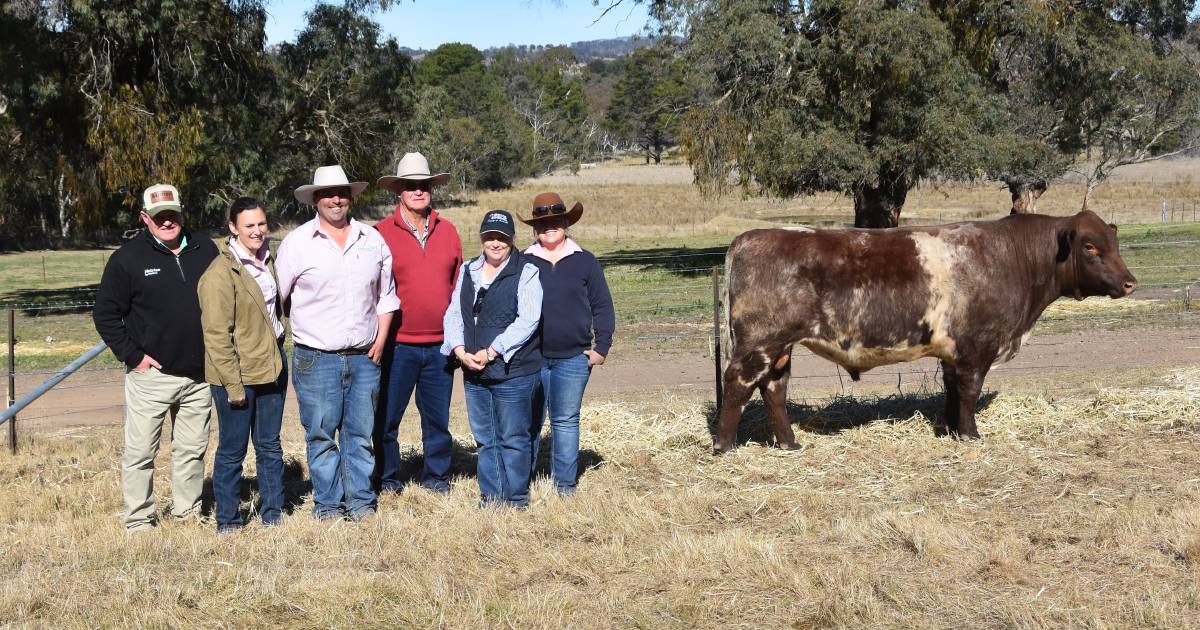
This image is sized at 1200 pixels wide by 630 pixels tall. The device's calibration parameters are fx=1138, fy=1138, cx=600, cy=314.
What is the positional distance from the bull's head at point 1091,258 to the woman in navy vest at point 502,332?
154 inches

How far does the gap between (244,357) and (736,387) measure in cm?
315

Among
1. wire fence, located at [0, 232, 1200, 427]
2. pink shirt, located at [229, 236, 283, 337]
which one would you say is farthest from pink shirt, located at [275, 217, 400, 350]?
wire fence, located at [0, 232, 1200, 427]

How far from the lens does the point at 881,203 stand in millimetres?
23656

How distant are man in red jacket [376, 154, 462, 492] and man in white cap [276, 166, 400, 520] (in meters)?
0.20

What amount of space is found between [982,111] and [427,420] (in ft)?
61.0

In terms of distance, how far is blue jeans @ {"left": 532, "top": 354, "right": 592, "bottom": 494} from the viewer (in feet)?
20.7

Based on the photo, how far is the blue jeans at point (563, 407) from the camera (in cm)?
632

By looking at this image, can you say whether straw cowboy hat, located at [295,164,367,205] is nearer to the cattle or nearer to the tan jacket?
the tan jacket

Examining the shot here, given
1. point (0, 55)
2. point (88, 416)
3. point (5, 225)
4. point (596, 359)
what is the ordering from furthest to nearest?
point (5, 225) → point (0, 55) → point (88, 416) → point (596, 359)

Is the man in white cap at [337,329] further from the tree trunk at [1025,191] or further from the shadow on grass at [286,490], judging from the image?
the tree trunk at [1025,191]

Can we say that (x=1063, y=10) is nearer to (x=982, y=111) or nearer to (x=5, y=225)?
(x=982, y=111)

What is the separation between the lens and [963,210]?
43125mm

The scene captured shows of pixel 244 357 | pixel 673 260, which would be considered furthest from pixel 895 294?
pixel 673 260

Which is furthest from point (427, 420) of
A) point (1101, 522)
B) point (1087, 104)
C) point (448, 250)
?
point (1087, 104)
